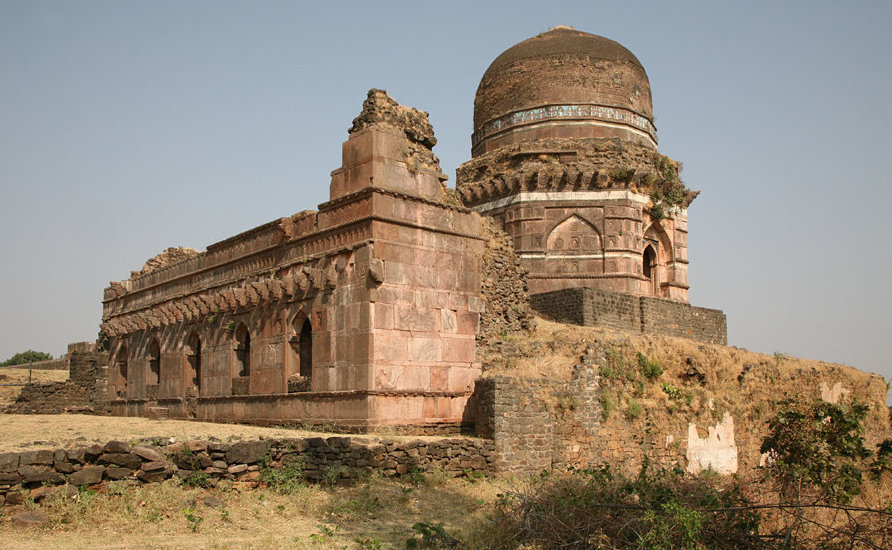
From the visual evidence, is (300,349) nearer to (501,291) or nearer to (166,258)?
(501,291)

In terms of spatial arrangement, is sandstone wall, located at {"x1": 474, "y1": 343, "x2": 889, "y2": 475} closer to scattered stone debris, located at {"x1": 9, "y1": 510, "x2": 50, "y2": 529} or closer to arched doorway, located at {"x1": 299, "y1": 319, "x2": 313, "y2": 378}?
arched doorway, located at {"x1": 299, "y1": 319, "x2": 313, "y2": 378}

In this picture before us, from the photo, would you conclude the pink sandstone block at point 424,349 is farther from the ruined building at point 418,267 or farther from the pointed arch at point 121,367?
the pointed arch at point 121,367

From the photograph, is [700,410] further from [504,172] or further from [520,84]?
[520,84]

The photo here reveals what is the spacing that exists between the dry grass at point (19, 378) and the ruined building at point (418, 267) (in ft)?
15.9

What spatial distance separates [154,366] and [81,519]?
13.1 m

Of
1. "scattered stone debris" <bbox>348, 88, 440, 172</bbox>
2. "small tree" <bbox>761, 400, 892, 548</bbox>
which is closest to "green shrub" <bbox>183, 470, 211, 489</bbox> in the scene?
"scattered stone debris" <bbox>348, 88, 440, 172</bbox>

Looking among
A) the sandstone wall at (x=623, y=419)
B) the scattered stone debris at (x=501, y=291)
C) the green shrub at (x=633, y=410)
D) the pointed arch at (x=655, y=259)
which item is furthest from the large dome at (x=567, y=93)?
the green shrub at (x=633, y=410)

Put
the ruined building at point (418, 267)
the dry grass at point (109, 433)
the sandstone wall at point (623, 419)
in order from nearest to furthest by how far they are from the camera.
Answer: the dry grass at point (109, 433), the sandstone wall at point (623, 419), the ruined building at point (418, 267)

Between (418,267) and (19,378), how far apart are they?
24400mm

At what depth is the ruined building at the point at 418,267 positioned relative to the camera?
46.9 feet

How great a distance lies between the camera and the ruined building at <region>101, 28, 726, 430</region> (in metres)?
14.3

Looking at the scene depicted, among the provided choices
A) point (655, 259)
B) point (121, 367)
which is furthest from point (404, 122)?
point (121, 367)

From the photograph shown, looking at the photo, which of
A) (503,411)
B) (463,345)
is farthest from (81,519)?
(463,345)

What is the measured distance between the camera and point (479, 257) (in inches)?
616
